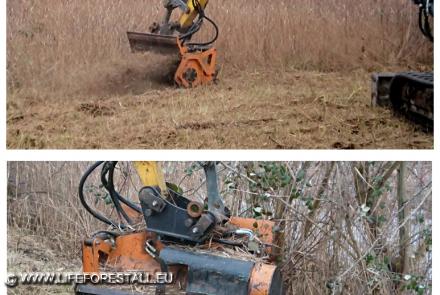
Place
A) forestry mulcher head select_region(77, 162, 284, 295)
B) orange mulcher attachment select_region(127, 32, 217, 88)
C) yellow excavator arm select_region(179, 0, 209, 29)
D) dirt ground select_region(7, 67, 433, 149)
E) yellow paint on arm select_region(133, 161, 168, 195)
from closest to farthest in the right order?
1. forestry mulcher head select_region(77, 162, 284, 295)
2. yellow paint on arm select_region(133, 161, 168, 195)
3. dirt ground select_region(7, 67, 433, 149)
4. orange mulcher attachment select_region(127, 32, 217, 88)
5. yellow excavator arm select_region(179, 0, 209, 29)

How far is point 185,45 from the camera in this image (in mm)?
6746

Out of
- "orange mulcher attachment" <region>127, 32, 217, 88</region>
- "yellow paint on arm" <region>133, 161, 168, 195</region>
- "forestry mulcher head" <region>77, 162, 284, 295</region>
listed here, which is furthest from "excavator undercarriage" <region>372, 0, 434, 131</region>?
"yellow paint on arm" <region>133, 161, 168, 195</region>

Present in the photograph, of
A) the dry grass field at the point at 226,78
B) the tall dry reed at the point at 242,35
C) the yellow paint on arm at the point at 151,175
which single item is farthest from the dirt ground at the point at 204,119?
the yellow paint on arm at the point at 151,175

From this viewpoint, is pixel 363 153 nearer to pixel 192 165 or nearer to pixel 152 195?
pixel 192 165

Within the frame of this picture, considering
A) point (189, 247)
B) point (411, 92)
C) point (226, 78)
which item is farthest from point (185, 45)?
point (189, 247)

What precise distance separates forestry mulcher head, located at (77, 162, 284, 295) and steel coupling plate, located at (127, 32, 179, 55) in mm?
1931

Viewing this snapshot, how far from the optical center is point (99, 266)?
16.0 feet

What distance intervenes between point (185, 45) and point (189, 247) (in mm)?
2550

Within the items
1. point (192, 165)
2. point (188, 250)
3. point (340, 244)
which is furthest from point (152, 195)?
point (340, 244)

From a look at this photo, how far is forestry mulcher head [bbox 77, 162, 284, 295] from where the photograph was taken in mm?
4469

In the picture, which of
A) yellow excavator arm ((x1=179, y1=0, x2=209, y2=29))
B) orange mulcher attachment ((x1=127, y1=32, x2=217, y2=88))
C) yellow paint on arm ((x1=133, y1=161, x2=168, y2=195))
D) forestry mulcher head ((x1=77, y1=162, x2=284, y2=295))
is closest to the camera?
forestry mulcher head ((x1=77, y1=162, x2=284, y2=295))

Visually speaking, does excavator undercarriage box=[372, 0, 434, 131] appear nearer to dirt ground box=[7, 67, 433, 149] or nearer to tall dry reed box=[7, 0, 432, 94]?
dirt ground box=[7, 67, 433, 149]

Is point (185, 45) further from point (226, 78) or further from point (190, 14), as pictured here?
point (226, 78)

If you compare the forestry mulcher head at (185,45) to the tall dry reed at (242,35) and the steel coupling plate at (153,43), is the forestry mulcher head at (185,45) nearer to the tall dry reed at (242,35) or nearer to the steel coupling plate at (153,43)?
the steel coupling plate at (153,43)
